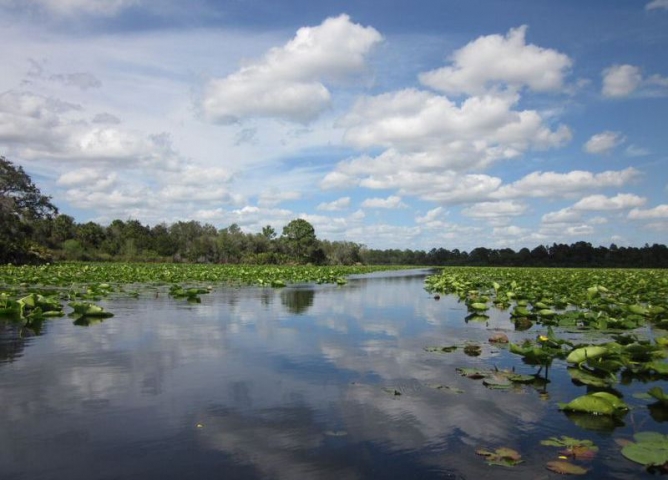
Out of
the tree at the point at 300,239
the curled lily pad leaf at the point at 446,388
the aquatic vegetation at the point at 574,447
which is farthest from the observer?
the tree at the point at 300,239

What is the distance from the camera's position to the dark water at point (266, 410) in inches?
142

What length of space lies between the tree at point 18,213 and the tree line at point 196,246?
0.08m

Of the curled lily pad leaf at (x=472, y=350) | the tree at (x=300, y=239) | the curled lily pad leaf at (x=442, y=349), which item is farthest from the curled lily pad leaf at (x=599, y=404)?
the tree at (x=300, y=239)

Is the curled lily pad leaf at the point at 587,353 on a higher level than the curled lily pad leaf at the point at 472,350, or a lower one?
higher

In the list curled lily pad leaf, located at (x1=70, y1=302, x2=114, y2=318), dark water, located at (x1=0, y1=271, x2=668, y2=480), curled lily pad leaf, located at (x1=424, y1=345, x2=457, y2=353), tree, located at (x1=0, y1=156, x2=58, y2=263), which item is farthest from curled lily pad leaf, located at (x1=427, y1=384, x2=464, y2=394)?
tree, located at (x1=0, y1=156, x2=58, y2=263)

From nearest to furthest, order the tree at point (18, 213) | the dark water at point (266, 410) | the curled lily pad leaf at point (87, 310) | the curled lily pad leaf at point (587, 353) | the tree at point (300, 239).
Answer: the dark water at point (266, 410), the curled lily pad leaf at point (587, 353), the curled lily pad leaf at point (87, 310), the tree at point (18, 213), the tree at point (300, 239)

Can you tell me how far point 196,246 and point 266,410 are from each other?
87.3 m

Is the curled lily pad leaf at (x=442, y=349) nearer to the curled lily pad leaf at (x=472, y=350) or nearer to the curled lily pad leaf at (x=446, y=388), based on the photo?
the curled lily pad leaf at (x=472, y=350)

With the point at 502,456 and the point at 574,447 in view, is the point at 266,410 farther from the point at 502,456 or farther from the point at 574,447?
→ the point at 574,447

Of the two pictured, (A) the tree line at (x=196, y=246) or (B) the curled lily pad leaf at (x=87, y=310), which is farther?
(A) the tree line at (x=196, y=246)

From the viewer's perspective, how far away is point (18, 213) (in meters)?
41.2

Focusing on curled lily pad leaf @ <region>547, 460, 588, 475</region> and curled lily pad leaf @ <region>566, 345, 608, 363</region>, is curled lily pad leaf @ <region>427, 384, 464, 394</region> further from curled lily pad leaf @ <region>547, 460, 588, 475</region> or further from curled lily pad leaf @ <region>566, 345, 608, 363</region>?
curled lily pad leaf @ <region>547, 460, 588, 475</region>

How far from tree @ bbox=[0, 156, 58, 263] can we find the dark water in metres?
33.7

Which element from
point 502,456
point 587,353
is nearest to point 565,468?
point 502,456
